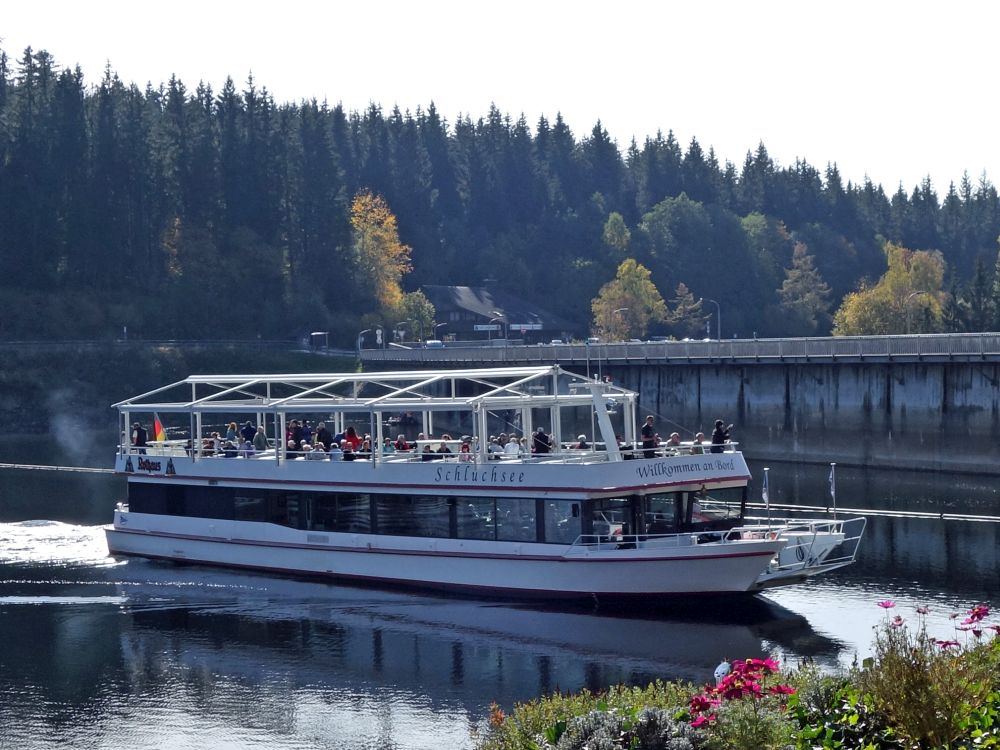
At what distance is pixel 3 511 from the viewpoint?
175 feet

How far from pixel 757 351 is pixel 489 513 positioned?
46.2 m

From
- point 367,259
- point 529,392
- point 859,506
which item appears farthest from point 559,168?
point 529,392

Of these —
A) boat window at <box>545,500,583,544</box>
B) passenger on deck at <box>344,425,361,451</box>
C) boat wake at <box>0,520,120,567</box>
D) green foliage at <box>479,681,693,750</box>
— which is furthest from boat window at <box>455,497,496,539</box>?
green foliage at <box>479,681,693,750</box>

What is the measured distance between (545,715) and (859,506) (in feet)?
124

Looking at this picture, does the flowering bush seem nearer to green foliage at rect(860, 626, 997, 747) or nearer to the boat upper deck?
green foliage at rect(860, 626, 997, 747)

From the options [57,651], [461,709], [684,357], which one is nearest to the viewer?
[461,709]

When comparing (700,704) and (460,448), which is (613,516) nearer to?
(460,448)

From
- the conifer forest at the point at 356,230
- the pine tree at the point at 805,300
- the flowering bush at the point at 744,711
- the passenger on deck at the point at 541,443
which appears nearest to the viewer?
the flowering bush at the point at 744,711

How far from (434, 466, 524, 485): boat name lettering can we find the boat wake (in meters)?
13.5

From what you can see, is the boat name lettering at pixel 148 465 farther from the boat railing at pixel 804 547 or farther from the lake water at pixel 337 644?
the boat railing at pixel 804 547

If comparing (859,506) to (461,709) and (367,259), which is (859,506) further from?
(367,259)

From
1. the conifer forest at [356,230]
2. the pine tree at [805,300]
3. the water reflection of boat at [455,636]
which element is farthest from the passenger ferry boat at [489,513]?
the pine tree at [805,300]

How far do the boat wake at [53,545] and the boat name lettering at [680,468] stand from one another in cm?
1930

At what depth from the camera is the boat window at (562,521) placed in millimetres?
34469
